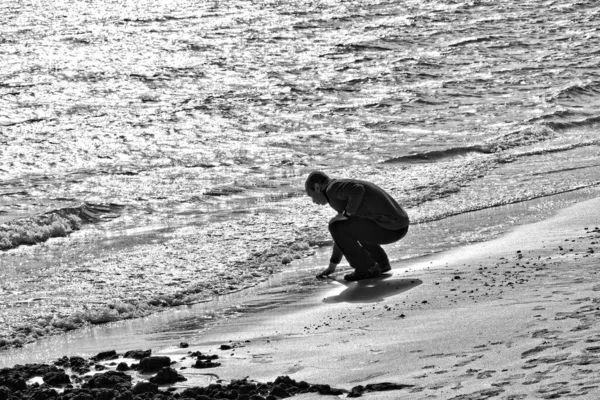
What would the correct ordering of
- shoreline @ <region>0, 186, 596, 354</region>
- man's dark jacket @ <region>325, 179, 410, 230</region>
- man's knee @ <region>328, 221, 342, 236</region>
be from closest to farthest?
shoreline @ <region>0, 186, 596, 354</region> → man's dark jacket @ <region>325, 179, 410, 230</region> → man's knee @ <region>328, 221, 342, 236</region>

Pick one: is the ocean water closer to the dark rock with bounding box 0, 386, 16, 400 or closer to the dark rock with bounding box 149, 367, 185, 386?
the dark rock with bounding box 0, 386, 16, 400

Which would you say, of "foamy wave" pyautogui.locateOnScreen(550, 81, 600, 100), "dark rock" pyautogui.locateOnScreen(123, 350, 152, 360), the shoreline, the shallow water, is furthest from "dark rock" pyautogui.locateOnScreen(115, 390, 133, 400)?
"foamy wave" pyautogui.locateOnScreen(550, 81, 600, 100)

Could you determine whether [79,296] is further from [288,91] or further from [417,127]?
[288,91]

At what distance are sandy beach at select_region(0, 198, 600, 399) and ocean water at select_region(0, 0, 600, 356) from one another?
6.55 feet

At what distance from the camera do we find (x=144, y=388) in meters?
5.79

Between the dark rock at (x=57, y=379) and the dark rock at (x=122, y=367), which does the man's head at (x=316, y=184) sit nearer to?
the dark rock at (x=122, y=367)

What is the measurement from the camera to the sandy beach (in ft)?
17.4

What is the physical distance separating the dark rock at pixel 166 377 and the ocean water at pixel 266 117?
4.19 m

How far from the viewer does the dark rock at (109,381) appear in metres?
5.96

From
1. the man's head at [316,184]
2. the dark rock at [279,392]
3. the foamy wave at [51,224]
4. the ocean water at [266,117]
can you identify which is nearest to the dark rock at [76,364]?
the dark rock at [279,392]

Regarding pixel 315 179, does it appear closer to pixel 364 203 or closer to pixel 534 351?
pixel 364 203

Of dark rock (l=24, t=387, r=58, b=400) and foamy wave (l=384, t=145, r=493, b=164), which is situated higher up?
foamy wave (l=384, t=145, r=493, b=164)

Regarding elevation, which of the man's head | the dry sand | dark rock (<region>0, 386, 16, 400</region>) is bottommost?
the dry sand

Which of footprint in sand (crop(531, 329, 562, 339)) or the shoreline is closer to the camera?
footprint in sand (crop(531, 329, 562, 339))
